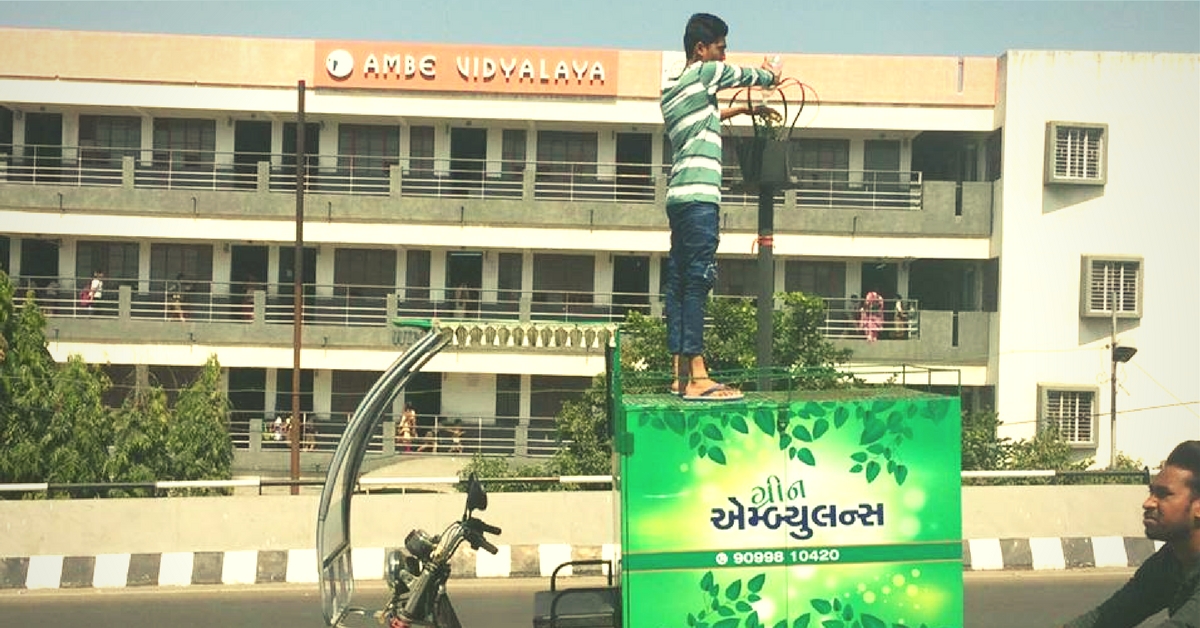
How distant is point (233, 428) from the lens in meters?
32.8

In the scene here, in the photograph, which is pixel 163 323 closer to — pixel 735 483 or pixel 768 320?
pixel 768 320

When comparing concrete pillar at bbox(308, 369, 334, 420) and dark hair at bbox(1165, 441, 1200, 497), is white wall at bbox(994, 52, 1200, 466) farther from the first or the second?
dark hair at bbox(1165, 441, 1200, 497)

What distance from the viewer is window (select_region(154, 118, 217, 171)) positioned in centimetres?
3378

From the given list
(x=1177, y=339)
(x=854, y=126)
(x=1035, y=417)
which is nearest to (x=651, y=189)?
(x=854, y=126)

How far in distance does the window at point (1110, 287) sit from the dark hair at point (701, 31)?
24.7m

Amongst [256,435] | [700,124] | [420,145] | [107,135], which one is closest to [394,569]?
[700,124]

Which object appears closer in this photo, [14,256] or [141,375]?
[141,375]

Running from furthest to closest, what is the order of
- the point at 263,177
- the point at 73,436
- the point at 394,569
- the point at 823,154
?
the point at 823,154
the point at 263,177
the point at 73,436
the point at 394,569

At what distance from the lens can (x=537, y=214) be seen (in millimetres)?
32219

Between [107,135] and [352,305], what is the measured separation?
6.91 m

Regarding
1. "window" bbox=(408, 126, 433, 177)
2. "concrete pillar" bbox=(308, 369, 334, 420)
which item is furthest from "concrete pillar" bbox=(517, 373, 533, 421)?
"window" bbox=(408, 126, 433, 177)

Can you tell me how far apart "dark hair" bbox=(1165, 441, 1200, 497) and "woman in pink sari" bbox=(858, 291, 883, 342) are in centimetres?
2709

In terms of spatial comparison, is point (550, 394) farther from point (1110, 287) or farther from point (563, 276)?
point (1110, 287)

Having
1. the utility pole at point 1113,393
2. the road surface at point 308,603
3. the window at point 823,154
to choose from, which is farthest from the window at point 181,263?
the utility pole at point 1113,393
